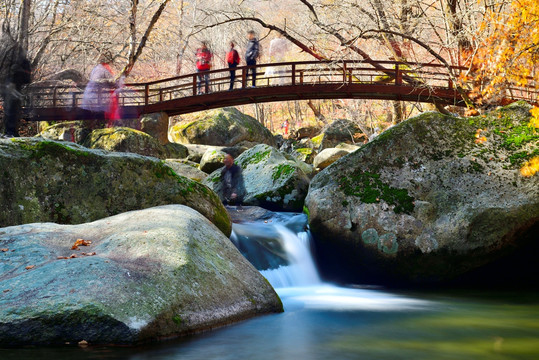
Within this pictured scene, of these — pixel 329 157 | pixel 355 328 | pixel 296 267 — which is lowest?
pixel 355 328

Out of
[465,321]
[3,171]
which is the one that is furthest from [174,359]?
[3,171]

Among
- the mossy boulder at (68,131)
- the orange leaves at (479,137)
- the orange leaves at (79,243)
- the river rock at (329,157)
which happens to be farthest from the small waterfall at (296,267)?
the mossy boulder at (68,131)

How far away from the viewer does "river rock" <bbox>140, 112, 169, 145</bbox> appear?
20.7 m

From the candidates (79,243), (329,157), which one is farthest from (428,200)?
(329,157)

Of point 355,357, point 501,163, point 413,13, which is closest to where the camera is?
point 355,357

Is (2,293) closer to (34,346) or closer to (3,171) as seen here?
(34,346)

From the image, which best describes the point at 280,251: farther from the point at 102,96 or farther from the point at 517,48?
the point at 102,96

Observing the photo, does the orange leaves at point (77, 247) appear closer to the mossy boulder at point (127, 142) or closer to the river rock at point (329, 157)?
the river rock at point (329, 157)

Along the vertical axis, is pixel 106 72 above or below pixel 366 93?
above

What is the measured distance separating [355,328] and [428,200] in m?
2.91

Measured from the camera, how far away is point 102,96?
20.8 metres

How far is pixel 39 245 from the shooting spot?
167 inches

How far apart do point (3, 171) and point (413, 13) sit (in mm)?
11861

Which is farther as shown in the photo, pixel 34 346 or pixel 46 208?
pixel 46 208
